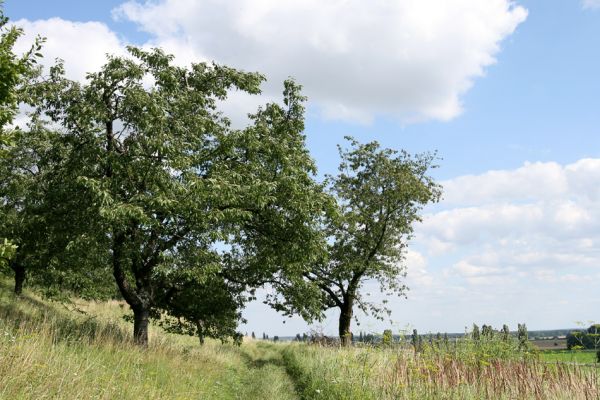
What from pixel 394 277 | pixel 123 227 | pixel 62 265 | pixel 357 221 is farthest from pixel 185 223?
pixel 394 277

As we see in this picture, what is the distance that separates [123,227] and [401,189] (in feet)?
71.9

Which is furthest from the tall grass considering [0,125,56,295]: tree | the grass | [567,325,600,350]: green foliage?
[0,125,56,295]: tree

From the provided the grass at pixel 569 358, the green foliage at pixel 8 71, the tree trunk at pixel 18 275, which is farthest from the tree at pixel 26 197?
the grass at pixel 569 358

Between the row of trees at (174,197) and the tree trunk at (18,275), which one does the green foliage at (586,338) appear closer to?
the row of trees at (174,197)

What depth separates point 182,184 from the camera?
16594 mm

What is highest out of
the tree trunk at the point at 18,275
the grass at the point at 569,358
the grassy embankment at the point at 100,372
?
the tree trunk at the point at 18,275

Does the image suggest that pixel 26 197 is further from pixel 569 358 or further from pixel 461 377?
pixel 569 358

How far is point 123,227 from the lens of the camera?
16.6m

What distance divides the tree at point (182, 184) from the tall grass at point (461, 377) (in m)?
6.66

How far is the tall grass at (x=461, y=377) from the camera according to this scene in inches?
328

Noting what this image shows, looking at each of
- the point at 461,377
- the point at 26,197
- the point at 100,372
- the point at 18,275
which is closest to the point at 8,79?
the point at 100,372

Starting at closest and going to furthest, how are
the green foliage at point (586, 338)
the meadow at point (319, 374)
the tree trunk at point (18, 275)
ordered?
the green foliage at point (586, 338) → the meadow at point (319, 374) → the tree trunk at point (18, 275)

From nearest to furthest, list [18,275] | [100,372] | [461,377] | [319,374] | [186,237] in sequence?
[461,377], [100,372], [319,374], [186,237], [18,275]

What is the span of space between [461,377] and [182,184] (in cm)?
1075
